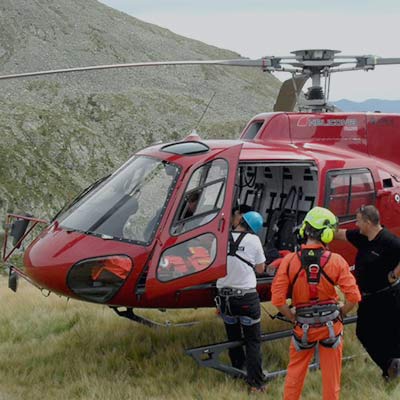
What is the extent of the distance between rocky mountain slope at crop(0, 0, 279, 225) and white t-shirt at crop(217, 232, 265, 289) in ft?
117

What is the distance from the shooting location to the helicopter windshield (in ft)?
18.5

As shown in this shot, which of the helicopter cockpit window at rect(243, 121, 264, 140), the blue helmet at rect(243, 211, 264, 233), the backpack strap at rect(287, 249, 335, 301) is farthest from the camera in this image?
the helicopter cockpit window at rect(243, 121, 264, 140)

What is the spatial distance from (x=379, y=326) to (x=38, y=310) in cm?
466

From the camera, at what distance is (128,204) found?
19.0 feet

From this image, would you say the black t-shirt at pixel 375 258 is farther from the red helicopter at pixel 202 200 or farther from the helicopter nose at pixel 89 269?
the helicopter nose at pixel 89 269

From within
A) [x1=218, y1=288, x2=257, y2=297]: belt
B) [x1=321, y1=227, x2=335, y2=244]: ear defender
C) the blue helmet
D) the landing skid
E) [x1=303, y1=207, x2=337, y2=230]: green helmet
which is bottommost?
the landing skid

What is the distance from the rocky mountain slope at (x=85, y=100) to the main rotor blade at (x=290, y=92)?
33540mm

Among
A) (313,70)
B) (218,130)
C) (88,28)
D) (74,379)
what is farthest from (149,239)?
(88,28)

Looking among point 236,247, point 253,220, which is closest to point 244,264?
point 236,247

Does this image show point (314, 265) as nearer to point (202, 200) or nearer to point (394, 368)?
point (202, 200)

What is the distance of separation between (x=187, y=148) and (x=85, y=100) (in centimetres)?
4929

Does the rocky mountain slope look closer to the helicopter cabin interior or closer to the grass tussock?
the grass tussock

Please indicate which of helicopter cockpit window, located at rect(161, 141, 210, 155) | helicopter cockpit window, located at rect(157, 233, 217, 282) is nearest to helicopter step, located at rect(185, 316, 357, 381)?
helicopter cockpit window, located at rect(157, 233, 217, 282)

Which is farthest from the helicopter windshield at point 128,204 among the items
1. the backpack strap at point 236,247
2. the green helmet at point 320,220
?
the green helmet at point 320,220
